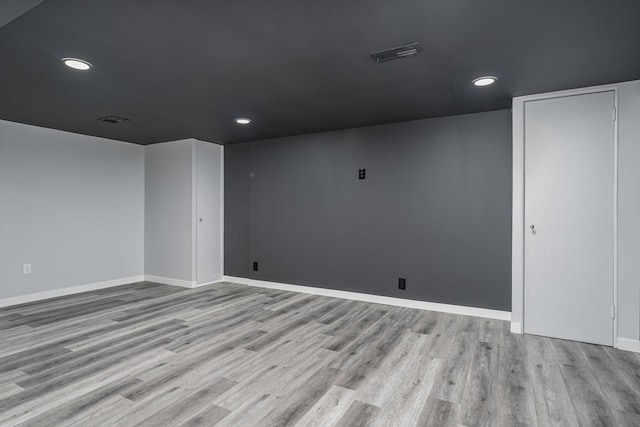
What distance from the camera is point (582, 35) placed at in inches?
80.8

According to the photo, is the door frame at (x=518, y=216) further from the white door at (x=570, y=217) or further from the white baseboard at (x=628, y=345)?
the white baseboard at (x=628, y=345)

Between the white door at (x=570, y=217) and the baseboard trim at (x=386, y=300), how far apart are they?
0.47m

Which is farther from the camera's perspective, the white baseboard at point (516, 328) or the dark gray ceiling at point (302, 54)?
the white baseboard at point (516, 328)

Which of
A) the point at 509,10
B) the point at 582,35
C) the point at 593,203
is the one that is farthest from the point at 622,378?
the point at 509,10

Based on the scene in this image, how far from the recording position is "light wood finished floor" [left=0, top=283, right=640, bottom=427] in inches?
75.3

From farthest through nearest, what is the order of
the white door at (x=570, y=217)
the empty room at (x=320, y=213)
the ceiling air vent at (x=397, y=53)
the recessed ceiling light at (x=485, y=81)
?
the white door at (x=570, y=217) < the recessed ceiling light at (x=485, y=81) < the ceiling air vent at (x=397, y=53) < the empty room at (x=320, y=213)

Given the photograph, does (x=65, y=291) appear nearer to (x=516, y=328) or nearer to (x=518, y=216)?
(x=516, y=328)

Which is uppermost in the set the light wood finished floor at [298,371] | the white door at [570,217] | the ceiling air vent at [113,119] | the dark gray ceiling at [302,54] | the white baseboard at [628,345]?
the ceiling air vent at [113,119]

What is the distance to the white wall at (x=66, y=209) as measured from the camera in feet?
13.5

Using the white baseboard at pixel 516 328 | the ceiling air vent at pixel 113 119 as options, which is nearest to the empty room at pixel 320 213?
the white baseboard at pixel 516 328

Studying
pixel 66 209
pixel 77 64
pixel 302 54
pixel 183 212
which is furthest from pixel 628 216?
pixel 66 209

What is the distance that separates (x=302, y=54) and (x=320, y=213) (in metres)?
2.58

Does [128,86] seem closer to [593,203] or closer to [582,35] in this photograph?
[582,35]

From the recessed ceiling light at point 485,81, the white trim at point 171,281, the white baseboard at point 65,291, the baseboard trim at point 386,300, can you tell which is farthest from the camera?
the white trim at point 171,281
